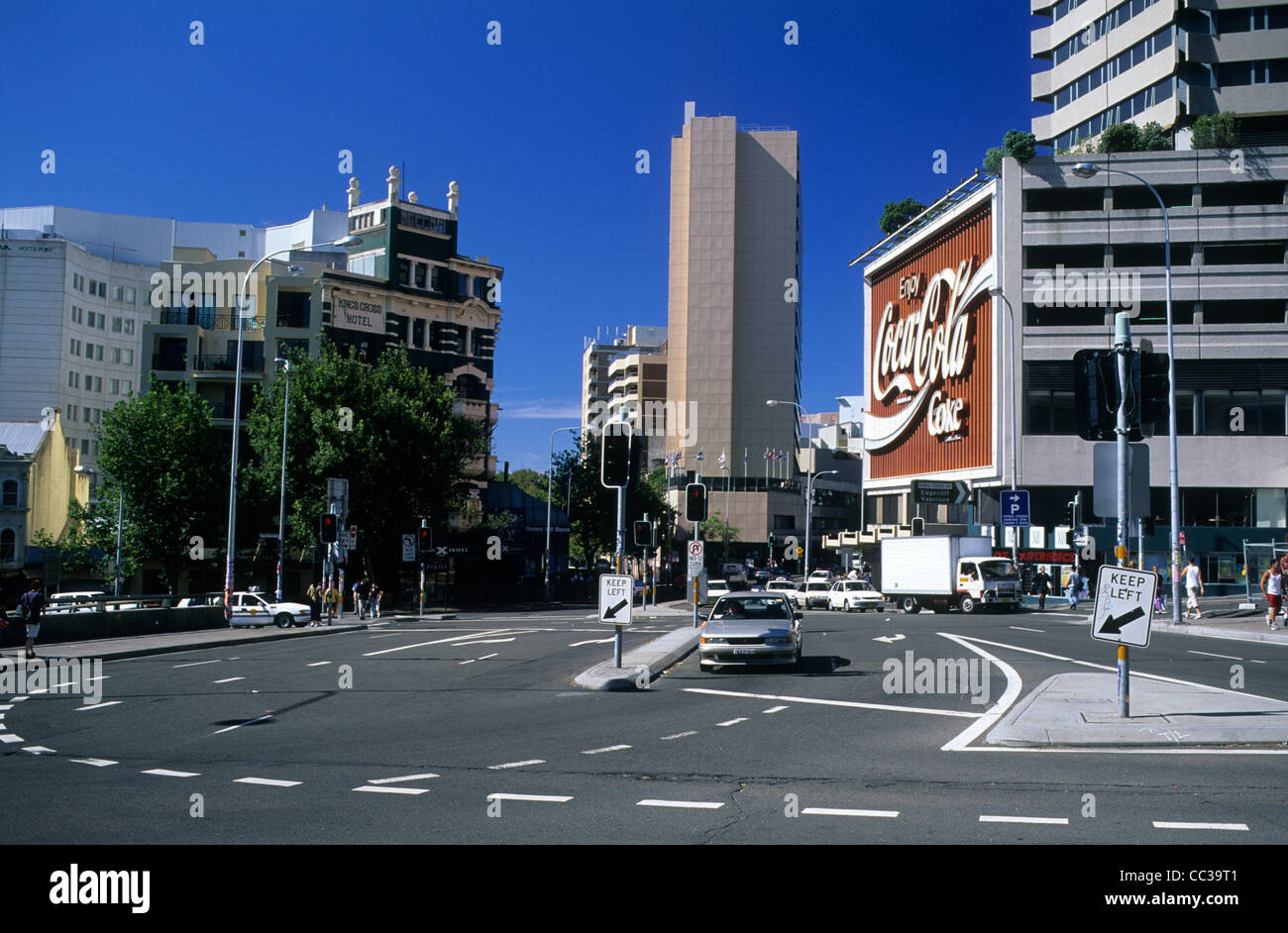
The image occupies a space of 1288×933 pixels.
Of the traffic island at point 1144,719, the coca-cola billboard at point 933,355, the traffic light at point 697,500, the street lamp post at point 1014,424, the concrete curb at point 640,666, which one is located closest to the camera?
the traffic island at point 1144,719

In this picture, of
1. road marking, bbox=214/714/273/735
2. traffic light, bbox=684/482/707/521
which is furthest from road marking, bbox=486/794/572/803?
traffic light, bbox=684/482/707/521

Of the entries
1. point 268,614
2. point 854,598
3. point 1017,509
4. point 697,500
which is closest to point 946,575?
point 1017,509

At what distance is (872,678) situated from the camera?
18062 mm

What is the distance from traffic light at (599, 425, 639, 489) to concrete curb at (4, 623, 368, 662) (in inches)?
509

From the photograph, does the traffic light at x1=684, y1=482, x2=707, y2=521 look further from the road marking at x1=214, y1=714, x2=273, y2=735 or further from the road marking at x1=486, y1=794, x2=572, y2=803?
the road marking at x1=486, y1=794, x2=572, y2=803

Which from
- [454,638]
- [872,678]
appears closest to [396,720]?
[872,678]

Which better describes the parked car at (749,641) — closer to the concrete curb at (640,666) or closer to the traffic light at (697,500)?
the concrete curb at (640,666)

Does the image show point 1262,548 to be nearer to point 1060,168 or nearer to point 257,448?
point 1060,168

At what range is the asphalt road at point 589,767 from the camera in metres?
7.58

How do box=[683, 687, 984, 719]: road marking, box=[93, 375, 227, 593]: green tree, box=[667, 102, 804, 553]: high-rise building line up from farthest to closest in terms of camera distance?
box=[667, 102, 804, 553]: high-rise building
box=[93, 375, 227, 593]: green tree
box=[683, 687, 984, 719]: road marking

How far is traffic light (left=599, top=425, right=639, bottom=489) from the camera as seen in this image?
735 inches

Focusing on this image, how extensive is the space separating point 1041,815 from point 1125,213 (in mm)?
58858

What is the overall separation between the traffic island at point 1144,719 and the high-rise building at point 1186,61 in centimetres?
5656

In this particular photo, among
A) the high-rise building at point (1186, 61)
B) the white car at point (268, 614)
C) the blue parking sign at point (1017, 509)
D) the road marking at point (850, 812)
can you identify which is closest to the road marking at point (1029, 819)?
the road marking at point (850, 812)
